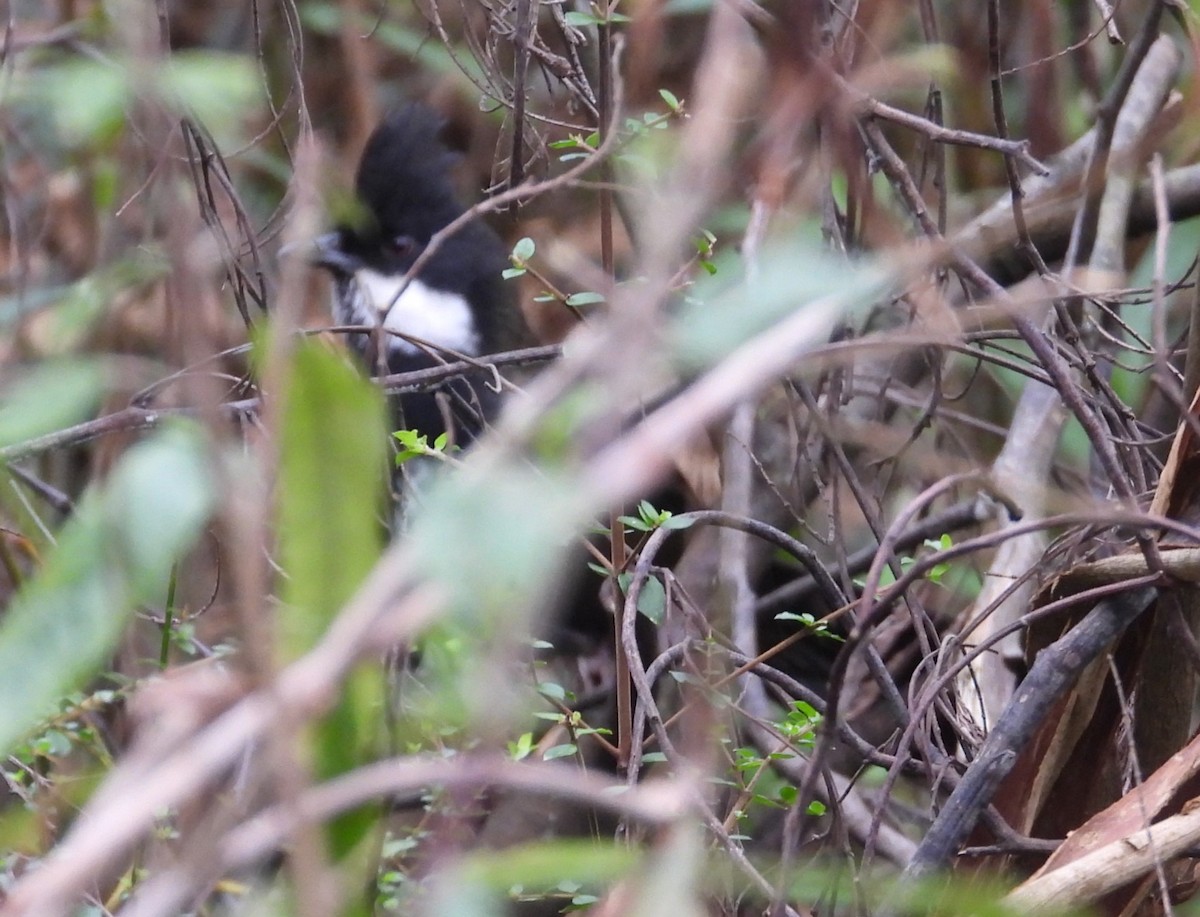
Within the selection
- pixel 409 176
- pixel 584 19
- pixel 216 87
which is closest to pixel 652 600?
pixel 584 19

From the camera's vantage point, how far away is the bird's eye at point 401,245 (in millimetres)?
3098

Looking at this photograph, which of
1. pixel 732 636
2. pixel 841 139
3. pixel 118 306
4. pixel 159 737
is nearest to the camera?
pixel 159 737

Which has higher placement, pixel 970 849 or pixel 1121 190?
pixel 1121 190

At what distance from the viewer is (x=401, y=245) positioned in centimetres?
311

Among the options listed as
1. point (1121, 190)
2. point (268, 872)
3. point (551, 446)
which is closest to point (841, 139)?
point (551, 446)

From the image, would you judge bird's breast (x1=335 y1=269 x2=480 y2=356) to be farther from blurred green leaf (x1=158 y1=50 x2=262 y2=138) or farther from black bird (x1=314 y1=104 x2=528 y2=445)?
blurred green leaf (x1=158 y1=50 x2=262 y2=138)

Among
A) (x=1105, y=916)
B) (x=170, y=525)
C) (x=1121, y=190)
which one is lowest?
(x=1105, y=916)

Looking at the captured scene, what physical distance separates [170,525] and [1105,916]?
3.32ft

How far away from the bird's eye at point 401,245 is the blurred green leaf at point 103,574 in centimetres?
250

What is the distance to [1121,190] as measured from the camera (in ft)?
7.21

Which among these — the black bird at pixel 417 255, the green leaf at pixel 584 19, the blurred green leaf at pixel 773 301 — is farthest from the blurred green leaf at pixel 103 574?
the black bird at pixel 417 255

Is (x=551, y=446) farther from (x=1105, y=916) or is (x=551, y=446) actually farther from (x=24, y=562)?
(x=24, y=562)

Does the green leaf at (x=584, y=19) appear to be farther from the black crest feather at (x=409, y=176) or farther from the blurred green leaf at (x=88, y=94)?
the black crest feather at (x=409, y=176)

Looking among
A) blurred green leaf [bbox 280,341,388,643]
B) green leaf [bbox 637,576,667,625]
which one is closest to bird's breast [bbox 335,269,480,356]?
green leaf [bbox 637,576,667,625]
